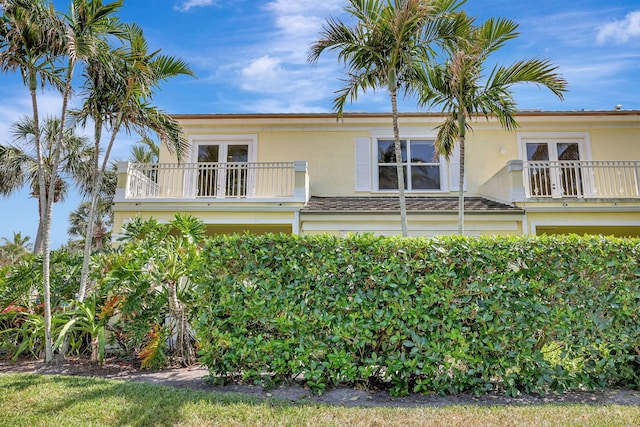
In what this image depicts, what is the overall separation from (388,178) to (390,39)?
536 centimetres

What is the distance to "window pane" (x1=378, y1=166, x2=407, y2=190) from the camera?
12836 mm

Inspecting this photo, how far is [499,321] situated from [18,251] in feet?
148

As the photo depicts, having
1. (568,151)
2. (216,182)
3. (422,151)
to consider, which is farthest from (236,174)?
(568,151)

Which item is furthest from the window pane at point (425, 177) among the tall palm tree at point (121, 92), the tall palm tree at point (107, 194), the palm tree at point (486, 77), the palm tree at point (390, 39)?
the tall palm tree at point (107, 194)

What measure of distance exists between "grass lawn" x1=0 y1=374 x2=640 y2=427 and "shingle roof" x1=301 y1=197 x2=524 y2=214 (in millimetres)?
6222

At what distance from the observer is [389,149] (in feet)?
42.7

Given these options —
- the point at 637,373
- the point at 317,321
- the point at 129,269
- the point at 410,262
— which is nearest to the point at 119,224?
the point at 129,269

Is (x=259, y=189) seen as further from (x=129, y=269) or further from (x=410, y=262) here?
(x=410, y=262)

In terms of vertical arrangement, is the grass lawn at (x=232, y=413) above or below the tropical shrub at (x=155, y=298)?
below

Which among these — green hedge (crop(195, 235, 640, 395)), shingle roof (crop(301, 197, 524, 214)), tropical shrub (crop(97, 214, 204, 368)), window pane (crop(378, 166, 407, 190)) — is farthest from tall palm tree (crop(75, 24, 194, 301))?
window pane (crop(378, 166, 407, 190))

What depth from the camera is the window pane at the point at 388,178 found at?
1284 centimetres

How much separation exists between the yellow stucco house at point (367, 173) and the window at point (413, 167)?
3cm

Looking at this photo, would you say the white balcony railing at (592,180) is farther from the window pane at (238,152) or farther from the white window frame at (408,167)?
the window pane at (238,152)

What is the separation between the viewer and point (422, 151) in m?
12.9
